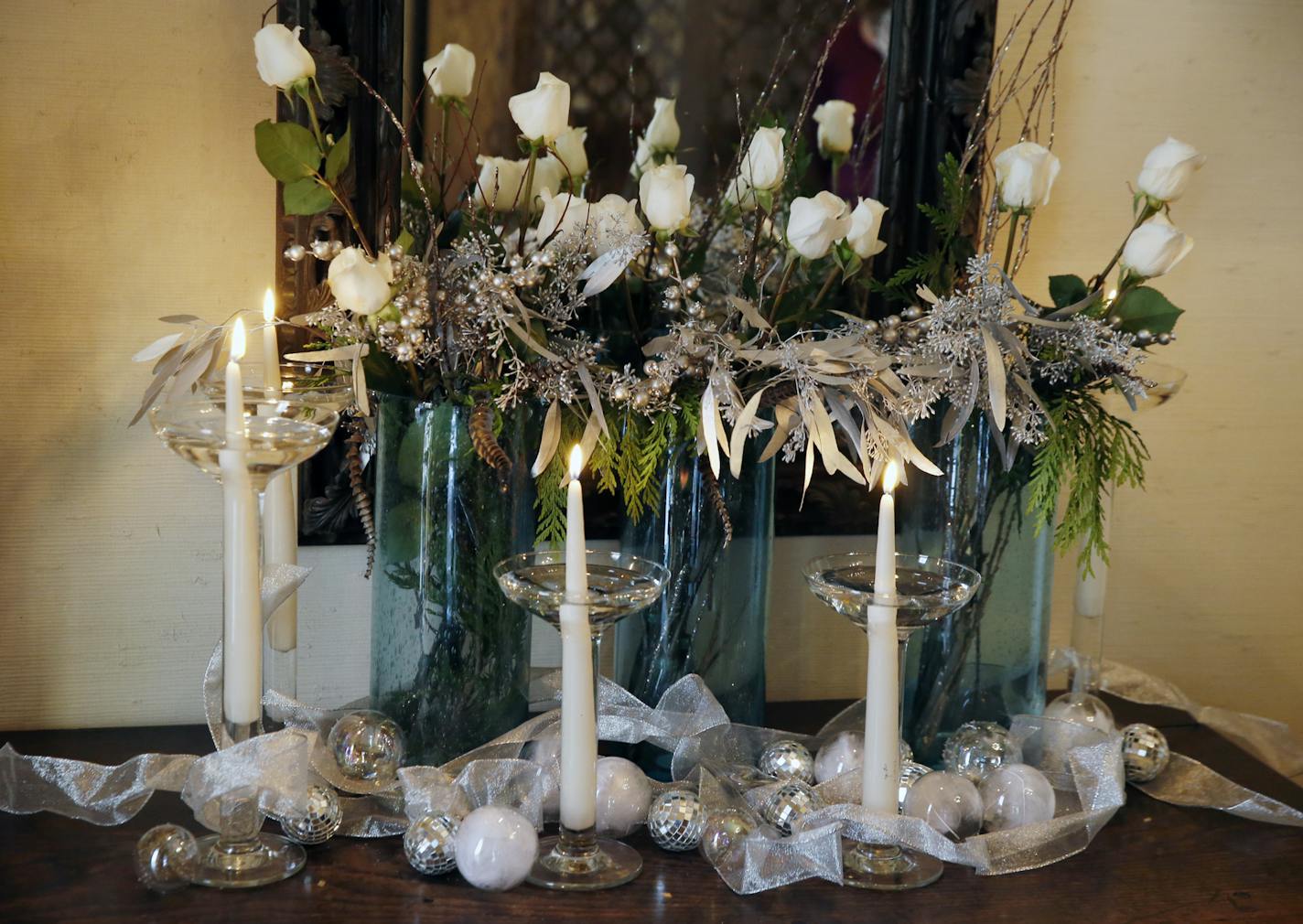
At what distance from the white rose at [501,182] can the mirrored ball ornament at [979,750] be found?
20.7 inches

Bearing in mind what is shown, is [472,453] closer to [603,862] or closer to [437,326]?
[437,326]

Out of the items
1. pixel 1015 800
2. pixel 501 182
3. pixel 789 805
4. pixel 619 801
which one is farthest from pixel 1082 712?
pixel 501 182

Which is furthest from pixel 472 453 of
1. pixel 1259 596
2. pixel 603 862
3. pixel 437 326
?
pixel 1259 596

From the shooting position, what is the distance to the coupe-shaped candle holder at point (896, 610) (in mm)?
766

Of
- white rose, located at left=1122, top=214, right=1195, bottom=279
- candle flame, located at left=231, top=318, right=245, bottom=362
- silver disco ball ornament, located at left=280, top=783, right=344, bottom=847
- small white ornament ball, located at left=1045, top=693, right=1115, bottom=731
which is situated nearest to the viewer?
candle flame, located at left=231, top=318, right=245, bottom=362

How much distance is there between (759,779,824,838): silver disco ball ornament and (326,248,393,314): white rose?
0.42m

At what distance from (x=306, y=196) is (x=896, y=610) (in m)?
0.48

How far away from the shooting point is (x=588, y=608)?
70 centimetres

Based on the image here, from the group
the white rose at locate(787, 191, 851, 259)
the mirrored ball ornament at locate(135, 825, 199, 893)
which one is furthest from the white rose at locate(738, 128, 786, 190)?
the mirrored ball ornament at locate(135, 825, 199, 893)

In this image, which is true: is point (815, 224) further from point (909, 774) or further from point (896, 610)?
point (909, 774)

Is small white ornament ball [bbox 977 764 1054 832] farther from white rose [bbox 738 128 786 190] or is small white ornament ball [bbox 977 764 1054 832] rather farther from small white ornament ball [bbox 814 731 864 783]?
white rose [bbox 738 128 786 190]

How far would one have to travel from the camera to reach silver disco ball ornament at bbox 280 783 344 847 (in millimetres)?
770

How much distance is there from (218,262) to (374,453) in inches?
7.8

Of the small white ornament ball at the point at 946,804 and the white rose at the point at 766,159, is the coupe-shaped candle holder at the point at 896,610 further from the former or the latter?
the white rose at the point at 766,159
